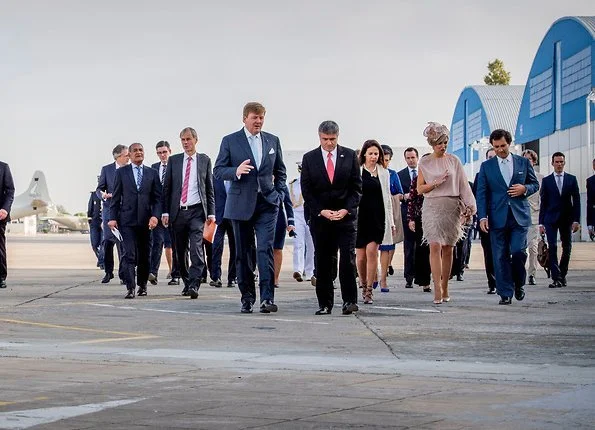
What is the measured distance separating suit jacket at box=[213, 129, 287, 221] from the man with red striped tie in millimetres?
2787

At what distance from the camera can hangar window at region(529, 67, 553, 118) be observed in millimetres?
70000

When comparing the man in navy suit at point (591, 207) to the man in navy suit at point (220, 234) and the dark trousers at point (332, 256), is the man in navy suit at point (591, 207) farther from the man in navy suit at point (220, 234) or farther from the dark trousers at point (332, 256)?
the dark trousers at point (332, 256)

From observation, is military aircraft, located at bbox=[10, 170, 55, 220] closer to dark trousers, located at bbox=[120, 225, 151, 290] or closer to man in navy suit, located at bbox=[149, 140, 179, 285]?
man in navy suit, located at bbox=[149, 140, 179, 285]

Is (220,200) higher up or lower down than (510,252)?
higher up

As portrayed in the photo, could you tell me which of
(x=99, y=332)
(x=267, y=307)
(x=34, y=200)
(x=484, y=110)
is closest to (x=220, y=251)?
(x=267, y=307)

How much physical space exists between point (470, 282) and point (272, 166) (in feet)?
23.8

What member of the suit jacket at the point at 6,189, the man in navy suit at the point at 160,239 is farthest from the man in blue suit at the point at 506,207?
the suit jacket at the point at 6,189

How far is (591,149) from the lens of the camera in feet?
208

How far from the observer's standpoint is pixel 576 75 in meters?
64.8

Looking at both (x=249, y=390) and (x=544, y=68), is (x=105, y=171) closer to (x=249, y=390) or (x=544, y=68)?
(x=249, y=390)

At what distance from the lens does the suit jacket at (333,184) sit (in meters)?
14.0

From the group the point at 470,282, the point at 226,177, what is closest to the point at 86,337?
the point at 226,177

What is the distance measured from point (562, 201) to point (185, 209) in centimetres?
573

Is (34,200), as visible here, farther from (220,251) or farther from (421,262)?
(421,262)
